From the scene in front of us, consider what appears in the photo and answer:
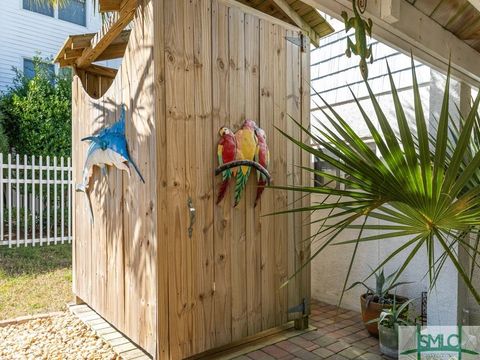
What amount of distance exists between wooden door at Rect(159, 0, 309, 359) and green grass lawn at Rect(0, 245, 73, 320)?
2.19 m

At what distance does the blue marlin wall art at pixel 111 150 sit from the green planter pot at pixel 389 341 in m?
2.19

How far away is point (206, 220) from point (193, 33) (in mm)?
1412

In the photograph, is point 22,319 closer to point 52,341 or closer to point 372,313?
point 52,341

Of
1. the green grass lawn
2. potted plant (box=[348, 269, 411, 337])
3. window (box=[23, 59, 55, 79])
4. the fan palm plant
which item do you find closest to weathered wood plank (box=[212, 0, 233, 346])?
potted plant (box=[348, 269, 411, 337])

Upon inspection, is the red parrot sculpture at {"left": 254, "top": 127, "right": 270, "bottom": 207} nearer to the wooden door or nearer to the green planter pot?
the wooden door

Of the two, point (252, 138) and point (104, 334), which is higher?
point (252, 138)

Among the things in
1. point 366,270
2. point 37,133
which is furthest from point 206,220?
point 37,133

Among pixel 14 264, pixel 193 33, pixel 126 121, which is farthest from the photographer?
pixel 14 264

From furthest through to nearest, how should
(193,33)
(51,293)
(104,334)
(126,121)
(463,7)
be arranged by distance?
(51,293)
(104,334)
(126,121)
(193,33)
(463,7)

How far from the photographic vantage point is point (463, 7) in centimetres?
237

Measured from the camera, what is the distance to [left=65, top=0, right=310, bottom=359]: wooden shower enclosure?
2.58 m

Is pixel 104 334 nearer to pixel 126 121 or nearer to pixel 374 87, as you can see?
pixel 126 121

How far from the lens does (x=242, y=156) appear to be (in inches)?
114

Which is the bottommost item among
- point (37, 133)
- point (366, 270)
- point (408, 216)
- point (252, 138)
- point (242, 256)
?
point (366, 270)
